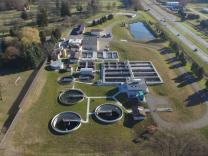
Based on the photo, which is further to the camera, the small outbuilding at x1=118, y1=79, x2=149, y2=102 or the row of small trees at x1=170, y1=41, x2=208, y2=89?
the row of small trees at x1=170, y1=41, x2=208, y2=89

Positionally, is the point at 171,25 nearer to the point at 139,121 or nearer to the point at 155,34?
the point at 155,34

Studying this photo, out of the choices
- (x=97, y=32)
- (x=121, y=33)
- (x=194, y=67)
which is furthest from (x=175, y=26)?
(x=194, y=67)

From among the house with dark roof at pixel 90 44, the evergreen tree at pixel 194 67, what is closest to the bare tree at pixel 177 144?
the evergreen tree at pixel 194 67

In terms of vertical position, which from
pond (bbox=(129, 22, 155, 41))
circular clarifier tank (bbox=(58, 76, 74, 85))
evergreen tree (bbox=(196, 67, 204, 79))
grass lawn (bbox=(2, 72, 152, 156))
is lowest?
grass lawn (bbox=(2, 72, 152, 156))

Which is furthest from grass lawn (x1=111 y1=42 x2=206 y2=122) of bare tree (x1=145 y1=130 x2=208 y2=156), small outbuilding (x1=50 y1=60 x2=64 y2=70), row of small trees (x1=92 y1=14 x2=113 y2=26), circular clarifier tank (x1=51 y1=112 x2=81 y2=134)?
row of small trees (x1=92 y1=14 x2=113 y2=26)

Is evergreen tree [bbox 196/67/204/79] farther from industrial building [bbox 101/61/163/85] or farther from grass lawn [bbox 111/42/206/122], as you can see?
industrial building [bbox 101/61/163/85]
